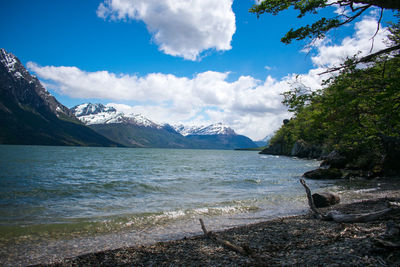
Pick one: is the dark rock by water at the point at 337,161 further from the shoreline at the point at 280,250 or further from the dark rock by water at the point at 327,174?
the shoreline at the point at 280,250

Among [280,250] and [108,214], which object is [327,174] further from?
→ [108,214]

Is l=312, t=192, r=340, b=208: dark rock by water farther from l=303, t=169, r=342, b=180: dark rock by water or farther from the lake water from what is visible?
l=303, t=169, r=342, b=180: dark rock by water

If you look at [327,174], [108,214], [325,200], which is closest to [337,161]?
[327,174]

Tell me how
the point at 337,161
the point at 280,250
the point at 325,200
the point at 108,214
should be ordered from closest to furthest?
1. the point at 280,250
2. the point at 108,214
3. the point at 325,200
4. the point at 337,161

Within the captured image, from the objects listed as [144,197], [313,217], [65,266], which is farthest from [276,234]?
[144,197]

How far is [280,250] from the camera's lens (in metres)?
6.77

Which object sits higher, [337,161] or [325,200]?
[337,161]

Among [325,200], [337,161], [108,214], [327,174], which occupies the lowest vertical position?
[108,214]

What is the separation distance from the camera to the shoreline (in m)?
5.42

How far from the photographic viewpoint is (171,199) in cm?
1947

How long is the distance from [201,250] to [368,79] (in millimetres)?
10841

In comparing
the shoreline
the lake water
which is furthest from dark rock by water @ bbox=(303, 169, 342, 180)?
the shoreline

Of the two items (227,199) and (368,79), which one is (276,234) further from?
(227,199)

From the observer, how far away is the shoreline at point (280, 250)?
5.42 m
